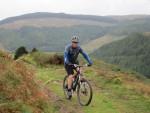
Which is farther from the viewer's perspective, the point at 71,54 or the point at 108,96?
the point at 108,96

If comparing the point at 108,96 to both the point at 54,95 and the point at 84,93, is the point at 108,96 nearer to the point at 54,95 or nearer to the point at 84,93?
the point at 54,95

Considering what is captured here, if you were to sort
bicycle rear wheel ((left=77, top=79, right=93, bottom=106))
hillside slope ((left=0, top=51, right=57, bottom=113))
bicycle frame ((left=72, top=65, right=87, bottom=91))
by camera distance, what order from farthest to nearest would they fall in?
bicycle frame ((left=72, top=65, right=87, bottom=91))
bicycle rear wheel ((left=77, top=79, right=93, bottom=106))
hillside slope ((left=0, top=51, right=57, bottom=113))

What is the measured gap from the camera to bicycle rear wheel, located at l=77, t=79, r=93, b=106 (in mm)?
16030

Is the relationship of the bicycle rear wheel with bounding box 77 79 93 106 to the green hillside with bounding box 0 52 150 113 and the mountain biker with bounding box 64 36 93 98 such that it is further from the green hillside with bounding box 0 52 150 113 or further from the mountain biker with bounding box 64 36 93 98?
the mountain biker with bounding box 64 36 93 98

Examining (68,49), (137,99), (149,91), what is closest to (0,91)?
(68,49)


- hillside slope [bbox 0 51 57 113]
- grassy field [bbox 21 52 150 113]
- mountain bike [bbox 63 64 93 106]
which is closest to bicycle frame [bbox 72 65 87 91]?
mountain bike [bbox 63 64 93 106]

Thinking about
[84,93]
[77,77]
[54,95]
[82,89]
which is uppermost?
→ [77,77]

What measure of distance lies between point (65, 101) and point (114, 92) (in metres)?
4.20

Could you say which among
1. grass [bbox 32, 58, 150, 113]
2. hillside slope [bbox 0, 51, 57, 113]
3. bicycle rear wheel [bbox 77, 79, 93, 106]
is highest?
hillside slope [bbox 0, 51, 57, 113]

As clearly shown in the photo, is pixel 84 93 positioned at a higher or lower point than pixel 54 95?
higher

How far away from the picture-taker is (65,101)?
679 inches

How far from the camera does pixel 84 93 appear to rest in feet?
53.4

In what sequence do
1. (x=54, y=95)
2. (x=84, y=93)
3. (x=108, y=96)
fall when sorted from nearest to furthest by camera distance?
(x=84, y=93) < (x=54, y=95) < (x=108, y=96)

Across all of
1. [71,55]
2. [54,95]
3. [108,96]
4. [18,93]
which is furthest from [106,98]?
[18,93]
